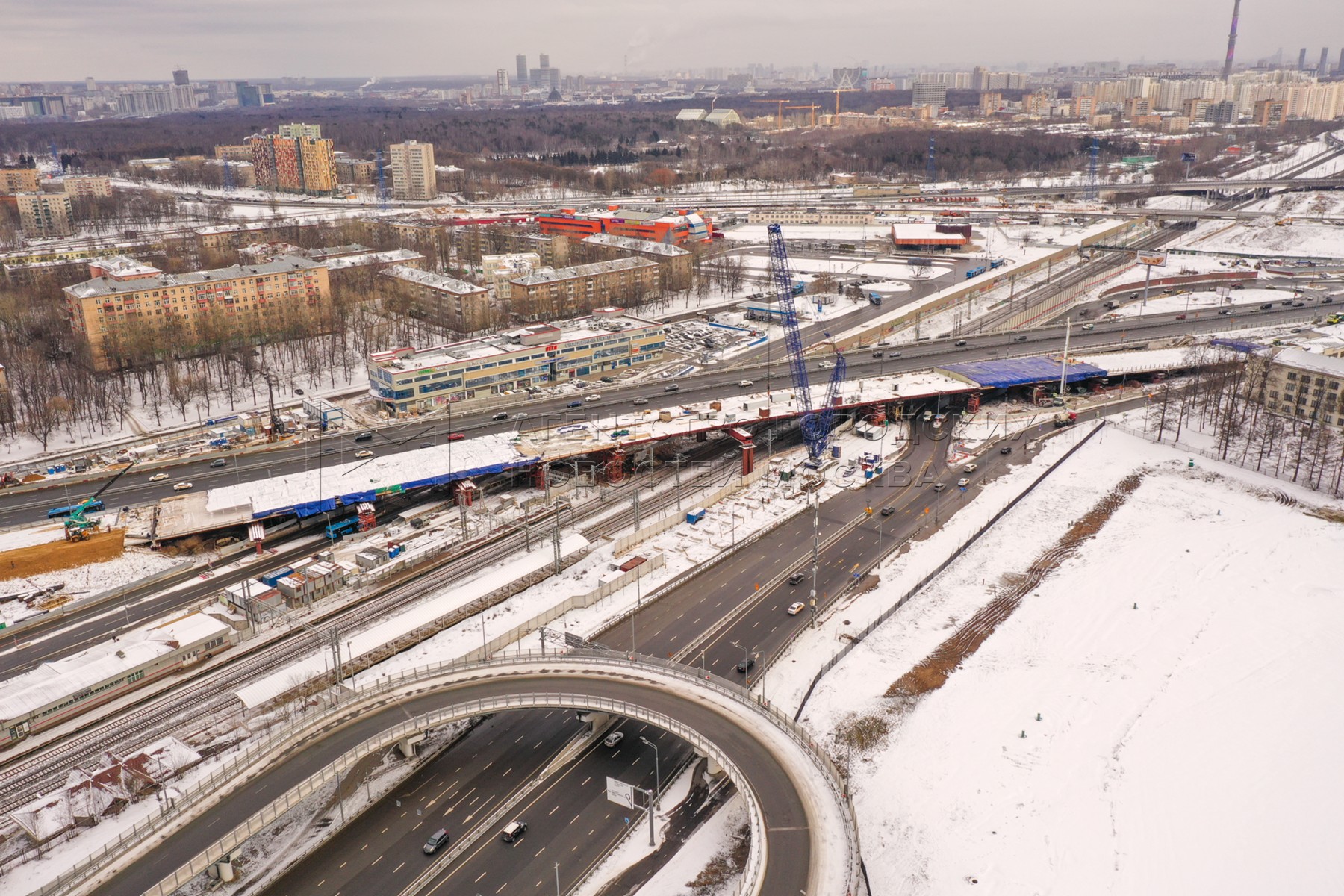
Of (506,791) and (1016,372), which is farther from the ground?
(1016,372)

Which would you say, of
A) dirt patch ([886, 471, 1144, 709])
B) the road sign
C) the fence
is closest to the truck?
the fence

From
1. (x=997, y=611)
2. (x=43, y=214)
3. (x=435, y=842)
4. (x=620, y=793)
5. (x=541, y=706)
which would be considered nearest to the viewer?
(x=435, y=842)

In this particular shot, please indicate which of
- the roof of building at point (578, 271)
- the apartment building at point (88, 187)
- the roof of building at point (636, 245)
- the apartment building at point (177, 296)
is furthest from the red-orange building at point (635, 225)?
the apartment building at point (88, 187)

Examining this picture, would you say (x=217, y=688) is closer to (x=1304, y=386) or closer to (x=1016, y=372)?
(x=1016, y=372)

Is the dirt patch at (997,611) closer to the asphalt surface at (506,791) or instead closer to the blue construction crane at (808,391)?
the asphalt surface at (506,791)

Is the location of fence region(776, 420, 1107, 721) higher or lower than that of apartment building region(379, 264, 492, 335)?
lower

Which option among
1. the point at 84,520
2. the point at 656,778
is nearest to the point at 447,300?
the point at 84,520

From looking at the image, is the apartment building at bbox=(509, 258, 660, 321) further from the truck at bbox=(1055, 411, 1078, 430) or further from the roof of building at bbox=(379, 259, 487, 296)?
the truck at bbox=(1055, 411, 1078, 430)
